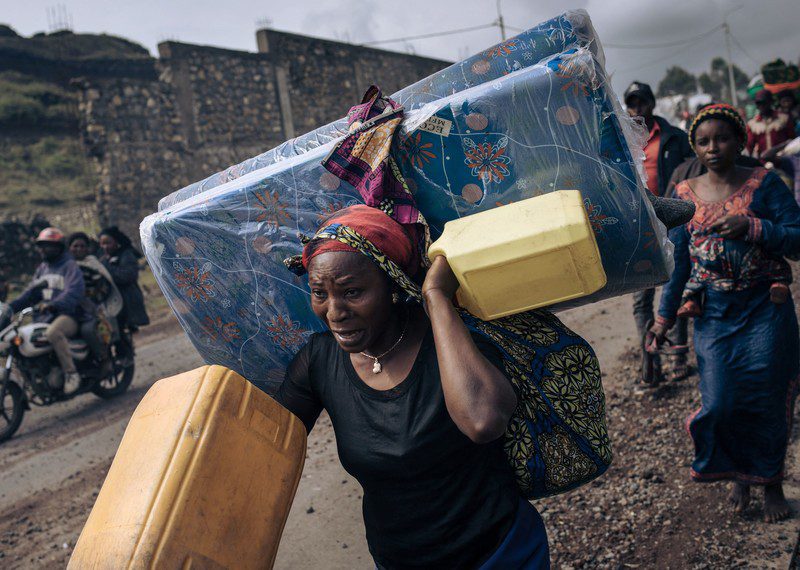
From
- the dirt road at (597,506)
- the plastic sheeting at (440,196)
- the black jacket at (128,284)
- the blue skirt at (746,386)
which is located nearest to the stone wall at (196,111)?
Result: the black jacket at (128,284)

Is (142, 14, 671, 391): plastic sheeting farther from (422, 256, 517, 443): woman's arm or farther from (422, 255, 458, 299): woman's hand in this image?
(422, 256, 517, 443): woman's arm

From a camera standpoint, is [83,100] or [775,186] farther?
[83,100]

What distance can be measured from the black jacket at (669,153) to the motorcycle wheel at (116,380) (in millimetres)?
5758

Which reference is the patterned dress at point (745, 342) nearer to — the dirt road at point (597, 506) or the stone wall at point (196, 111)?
the dirt road at point (597, 506)

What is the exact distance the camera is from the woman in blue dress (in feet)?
10.1

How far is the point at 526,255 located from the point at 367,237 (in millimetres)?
393

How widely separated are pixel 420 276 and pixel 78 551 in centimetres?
106

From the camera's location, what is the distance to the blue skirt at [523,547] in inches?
64.1

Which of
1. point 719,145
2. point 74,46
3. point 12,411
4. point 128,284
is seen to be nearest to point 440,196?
point 719,145

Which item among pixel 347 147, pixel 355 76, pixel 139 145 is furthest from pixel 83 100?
pixel 347 147

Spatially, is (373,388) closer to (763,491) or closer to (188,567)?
(188,567)

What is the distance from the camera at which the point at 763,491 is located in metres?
3.32

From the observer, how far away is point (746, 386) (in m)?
3.13

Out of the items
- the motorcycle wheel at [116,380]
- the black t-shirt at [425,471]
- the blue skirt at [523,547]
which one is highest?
the black t-shirt at [425,471]
